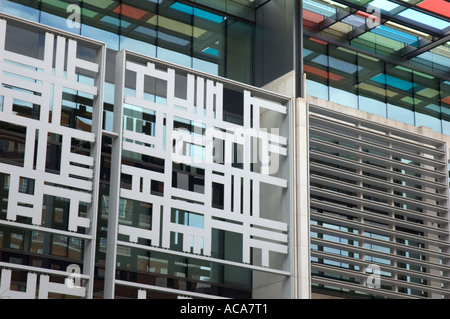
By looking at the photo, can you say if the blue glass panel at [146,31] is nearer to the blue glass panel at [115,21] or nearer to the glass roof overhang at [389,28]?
the blue glass panel at [115,21]

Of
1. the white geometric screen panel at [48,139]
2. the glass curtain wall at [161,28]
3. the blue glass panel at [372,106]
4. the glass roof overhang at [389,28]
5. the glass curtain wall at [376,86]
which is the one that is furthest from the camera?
the blue glass panel at [372,106]

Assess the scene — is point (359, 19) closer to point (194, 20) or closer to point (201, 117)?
point (194, 20)

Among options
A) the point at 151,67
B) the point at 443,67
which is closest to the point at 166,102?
the point at 151,67

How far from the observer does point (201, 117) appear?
65.3 feet

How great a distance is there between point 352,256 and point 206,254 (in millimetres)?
4730

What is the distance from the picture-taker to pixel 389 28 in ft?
80.4

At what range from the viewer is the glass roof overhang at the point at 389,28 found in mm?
23203

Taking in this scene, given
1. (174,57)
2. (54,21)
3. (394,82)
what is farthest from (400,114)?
(54,21)

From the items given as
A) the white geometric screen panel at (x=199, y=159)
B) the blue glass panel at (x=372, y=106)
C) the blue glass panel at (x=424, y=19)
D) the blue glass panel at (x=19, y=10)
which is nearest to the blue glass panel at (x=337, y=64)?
the blue glass panel at (x=372, y=106)

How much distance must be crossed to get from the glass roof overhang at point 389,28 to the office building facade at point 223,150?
0.05 metres

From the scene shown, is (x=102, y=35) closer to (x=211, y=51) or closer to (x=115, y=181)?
(x=211, y=51)

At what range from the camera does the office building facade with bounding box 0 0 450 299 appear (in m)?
18.0

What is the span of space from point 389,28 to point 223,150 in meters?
7.32

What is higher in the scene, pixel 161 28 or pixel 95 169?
pixel 161 28
